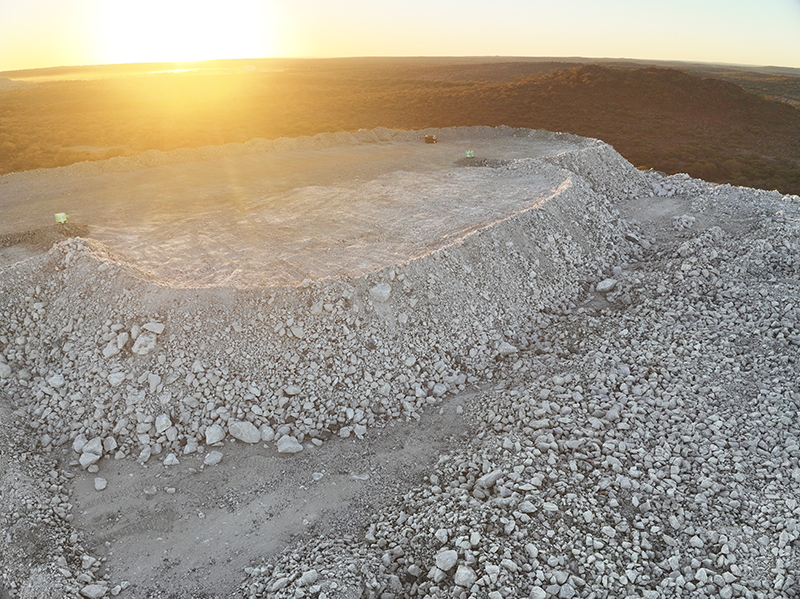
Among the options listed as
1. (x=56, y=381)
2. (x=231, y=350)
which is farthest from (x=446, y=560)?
(x=56, y=381)

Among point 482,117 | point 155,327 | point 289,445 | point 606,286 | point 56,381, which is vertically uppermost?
point 482,117

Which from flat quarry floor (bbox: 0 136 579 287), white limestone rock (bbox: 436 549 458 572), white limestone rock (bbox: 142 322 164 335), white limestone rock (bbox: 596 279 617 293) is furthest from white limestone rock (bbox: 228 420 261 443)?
white limestone rock (bbox: 596 279 617 293)

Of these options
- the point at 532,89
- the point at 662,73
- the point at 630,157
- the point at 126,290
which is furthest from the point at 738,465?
the point at 662,73

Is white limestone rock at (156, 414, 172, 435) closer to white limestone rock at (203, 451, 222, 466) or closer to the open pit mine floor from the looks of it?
the open pit mine floor

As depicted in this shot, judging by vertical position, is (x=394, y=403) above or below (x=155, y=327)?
below

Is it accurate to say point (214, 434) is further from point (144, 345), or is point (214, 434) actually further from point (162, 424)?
point (144, 345)

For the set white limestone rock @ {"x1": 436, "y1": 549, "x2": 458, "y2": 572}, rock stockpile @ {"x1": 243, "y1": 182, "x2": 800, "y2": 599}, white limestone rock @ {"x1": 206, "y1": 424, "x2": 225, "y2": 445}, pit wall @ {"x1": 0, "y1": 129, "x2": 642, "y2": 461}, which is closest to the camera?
rock stockpile @ {"x1": 243, "y1": 182, "x2": 800, "y2": 599}

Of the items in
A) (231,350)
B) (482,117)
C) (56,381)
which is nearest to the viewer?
(56,381)
